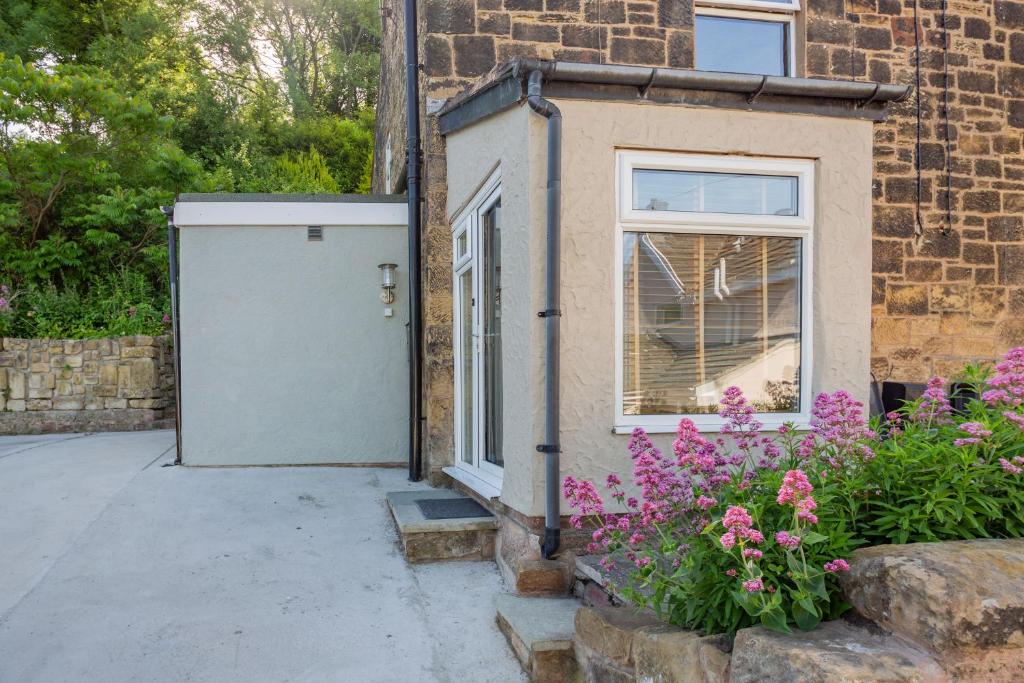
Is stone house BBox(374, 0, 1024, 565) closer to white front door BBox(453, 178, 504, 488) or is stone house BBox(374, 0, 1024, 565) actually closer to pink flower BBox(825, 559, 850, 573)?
white front door BBox(453, 178, 504, 488)

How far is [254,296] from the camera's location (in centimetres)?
723

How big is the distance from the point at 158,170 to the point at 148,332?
12.6 feet

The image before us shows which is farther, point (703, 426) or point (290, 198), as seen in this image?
point (290, 198)

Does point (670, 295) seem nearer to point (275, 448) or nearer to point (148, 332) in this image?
point (275, 448)

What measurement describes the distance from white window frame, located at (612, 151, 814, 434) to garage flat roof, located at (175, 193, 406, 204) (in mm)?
3449

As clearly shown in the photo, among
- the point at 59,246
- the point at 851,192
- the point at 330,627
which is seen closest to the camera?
the point at 330,627

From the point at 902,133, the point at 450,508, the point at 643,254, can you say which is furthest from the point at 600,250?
the point at 902,133

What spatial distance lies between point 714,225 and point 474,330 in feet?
6.67

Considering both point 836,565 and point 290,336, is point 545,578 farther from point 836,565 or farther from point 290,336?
point 290,336

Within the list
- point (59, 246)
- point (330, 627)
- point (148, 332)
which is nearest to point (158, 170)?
point (59, 246)

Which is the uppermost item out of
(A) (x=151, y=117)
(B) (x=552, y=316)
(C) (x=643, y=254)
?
(A) (x=151, y=117)

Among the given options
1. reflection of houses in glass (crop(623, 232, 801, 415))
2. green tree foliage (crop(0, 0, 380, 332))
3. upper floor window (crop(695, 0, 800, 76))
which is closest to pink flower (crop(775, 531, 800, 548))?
reflection of houses in glass (crop(623, 232, 801, 415))

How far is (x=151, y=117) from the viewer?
533 inches

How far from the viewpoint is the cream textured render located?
4094 millimetres
